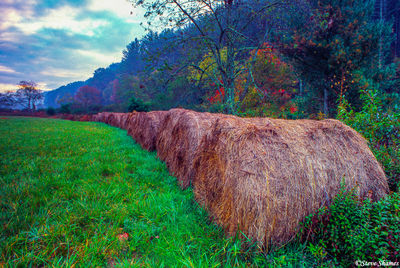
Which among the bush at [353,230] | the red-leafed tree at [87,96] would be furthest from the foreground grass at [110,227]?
the red-leafed tree at [87,96]

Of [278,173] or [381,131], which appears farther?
[381,131]

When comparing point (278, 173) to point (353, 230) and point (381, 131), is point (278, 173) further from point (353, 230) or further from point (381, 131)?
point (381, 131)

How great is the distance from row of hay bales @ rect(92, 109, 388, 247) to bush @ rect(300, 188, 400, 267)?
0.15 meters

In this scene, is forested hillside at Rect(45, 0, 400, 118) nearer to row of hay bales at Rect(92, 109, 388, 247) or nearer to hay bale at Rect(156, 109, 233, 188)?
hay bale at Rect(156, 109, 233, 188)

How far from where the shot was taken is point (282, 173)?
6.45ft

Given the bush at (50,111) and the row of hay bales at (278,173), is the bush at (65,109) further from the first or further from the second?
the row of hay bales at (278,173)

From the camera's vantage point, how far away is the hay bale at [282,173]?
185 centimetres

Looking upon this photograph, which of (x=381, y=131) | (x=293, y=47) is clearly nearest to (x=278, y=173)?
(x=381, y=131)

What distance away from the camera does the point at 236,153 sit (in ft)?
7.12

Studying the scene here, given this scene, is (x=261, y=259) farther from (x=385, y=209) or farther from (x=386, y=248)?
(x=385, y=209)

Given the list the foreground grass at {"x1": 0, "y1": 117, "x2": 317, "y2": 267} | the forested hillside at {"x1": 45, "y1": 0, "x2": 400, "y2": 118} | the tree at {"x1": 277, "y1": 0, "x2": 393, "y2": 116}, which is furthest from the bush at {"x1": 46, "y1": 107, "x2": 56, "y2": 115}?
the tree at {"x1": 277, "y1": 0, "x2": 393, "y2": 116}

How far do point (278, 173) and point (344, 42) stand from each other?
11.0 m

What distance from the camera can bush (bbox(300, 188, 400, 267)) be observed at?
1.56m

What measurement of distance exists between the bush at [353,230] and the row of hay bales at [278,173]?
0.49 ft
